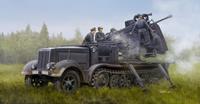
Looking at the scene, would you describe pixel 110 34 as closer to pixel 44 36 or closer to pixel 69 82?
pixel 69 82

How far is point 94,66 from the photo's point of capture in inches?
559

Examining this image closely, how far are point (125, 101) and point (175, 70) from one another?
13.9 meters

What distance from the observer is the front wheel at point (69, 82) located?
13.1 meters

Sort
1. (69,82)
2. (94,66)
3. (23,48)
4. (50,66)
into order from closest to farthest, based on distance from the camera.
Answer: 1. (50,66)
2. (69,82)
3. (94,66)
4. (23,48)

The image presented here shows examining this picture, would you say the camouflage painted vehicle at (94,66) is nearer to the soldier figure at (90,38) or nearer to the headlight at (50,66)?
the headlight at (50,66)

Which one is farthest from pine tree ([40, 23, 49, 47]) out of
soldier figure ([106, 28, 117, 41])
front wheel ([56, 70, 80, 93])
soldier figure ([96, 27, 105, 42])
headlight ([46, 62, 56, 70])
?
headlight ([46, 62, 56, 70])

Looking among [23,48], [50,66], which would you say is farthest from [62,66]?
[23,48]

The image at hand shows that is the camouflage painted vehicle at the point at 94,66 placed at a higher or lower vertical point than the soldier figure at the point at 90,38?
lower

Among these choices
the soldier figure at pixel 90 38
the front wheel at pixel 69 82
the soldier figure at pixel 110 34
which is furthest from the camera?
the soldier figure at pixel 110 34

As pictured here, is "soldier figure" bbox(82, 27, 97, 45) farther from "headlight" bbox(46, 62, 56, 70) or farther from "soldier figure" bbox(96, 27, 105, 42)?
"headlight" bbox(46, 62, 56, 70)

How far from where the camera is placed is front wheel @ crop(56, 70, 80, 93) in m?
13.1

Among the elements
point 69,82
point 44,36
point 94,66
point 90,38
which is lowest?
point 69,82

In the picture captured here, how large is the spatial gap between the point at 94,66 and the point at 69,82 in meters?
1.31

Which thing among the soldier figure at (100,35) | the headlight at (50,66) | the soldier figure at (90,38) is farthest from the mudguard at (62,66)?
the soldier figure at (100,35)
